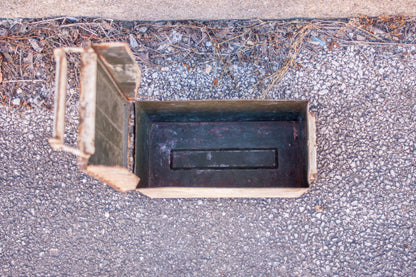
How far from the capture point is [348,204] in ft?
7.95

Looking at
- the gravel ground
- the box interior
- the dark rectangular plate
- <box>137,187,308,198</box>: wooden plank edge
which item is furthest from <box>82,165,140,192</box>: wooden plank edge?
the gravel ground

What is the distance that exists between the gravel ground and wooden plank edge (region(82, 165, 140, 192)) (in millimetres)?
698

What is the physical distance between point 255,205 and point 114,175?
4.07 feet

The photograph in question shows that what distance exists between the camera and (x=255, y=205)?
2443 mm

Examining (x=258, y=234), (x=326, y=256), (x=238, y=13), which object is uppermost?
(x=238, y=13)

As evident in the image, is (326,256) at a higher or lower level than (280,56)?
lower

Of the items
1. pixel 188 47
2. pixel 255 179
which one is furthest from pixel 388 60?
pixel 188 47

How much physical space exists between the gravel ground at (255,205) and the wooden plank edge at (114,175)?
698 mm

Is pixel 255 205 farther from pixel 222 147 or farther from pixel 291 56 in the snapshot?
pixel 291 56

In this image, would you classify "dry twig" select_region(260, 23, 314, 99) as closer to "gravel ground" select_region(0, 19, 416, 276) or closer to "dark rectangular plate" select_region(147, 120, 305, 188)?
"gravel ground" select_region(0, 19, 416, 276)

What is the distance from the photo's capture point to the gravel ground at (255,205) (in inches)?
94.9

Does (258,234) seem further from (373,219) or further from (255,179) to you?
(373,219)

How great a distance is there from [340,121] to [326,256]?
1.05 metres

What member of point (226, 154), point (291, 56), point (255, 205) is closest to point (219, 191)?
point (226, 154)
